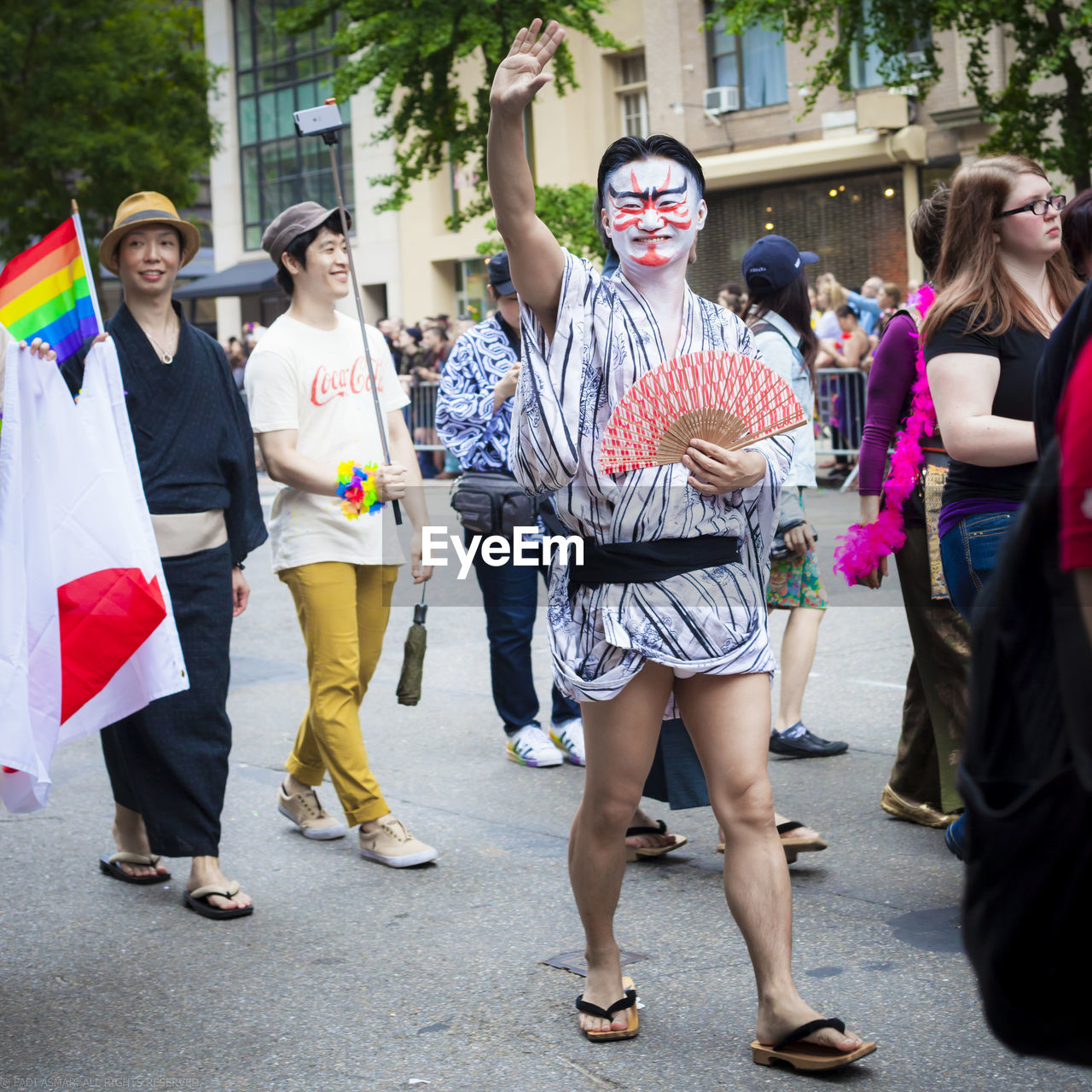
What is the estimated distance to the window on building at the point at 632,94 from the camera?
2977cm

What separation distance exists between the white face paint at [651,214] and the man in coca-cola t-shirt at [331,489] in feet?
5.29

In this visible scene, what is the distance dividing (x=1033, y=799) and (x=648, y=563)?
1623 mm

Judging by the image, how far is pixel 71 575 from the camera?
3.86m

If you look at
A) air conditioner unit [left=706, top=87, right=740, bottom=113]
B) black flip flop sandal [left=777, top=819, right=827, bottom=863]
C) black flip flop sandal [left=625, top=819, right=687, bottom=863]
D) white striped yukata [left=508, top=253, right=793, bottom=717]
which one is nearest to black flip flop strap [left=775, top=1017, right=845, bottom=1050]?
white striped yukata [left=508, top=253, right=793, bottom=717]

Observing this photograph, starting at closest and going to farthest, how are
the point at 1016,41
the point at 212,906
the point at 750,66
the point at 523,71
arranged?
the point at 523,71
the point at 212,906
the point at 1016,41
the point at 750,66

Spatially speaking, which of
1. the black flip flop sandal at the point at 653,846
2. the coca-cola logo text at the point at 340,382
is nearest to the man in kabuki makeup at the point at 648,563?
the black flip flop sandal at the point at 653,846

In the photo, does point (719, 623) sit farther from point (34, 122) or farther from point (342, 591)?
point (34, 122)

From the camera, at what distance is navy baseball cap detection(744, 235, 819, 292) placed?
5.36 meters

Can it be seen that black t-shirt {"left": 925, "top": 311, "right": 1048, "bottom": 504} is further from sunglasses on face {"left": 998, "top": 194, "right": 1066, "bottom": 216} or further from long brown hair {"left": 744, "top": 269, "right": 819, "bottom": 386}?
long brown hair {"left": 744, "top": 269, "right": 819, "bottom": 386}

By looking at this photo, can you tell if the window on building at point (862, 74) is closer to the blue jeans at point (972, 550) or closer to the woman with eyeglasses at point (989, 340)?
the woman with eyeglasses at point (989, 340)

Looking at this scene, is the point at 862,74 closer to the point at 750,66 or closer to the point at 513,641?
the point at 750,66

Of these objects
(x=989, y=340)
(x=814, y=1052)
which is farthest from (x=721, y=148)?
(x=814, y=1052)

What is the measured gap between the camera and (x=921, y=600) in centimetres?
464

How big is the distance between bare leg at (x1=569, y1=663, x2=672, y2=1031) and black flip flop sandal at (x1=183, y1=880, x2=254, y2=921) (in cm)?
132
